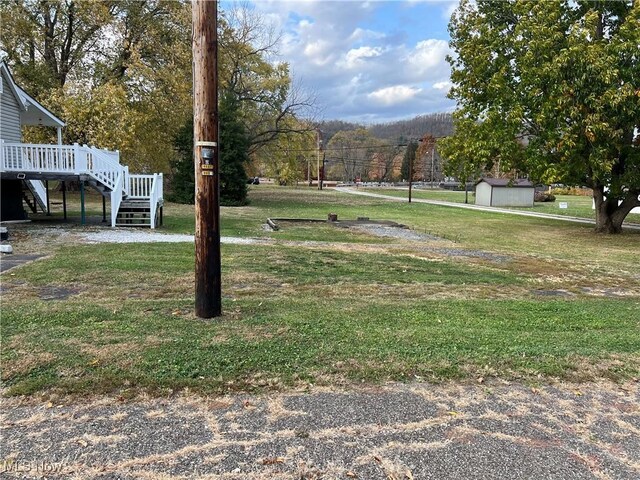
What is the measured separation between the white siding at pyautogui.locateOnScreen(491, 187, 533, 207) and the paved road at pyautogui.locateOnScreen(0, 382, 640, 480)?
3780 cm

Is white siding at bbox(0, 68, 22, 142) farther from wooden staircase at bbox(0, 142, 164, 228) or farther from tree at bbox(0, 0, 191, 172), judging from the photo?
tree at bbox(0, 0, 191, 172)

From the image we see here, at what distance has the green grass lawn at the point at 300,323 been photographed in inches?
140

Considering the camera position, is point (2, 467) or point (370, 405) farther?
point (370, 405)

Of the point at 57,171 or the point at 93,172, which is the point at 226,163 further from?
the point at 57,171

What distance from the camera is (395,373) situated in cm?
361

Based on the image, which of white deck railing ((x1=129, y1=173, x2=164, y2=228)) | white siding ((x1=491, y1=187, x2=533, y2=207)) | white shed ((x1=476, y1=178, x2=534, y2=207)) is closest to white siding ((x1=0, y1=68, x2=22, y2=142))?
white deck railing ((x1=129, y1=173, x2=164, y2=228))

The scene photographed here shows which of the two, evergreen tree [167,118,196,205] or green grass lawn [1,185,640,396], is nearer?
green grass lawn [1,185,640,396]

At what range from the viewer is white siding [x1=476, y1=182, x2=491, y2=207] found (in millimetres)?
39094

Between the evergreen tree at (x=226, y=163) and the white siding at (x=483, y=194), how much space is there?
68.5 feet

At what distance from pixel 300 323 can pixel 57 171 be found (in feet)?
38.2

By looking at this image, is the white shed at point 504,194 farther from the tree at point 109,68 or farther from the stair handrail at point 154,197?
the stair handrail at point 154,197

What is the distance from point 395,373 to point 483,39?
19003mm

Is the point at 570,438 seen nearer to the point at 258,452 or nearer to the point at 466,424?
the point at 466,424

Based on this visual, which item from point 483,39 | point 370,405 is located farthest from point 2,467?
point 483,39
